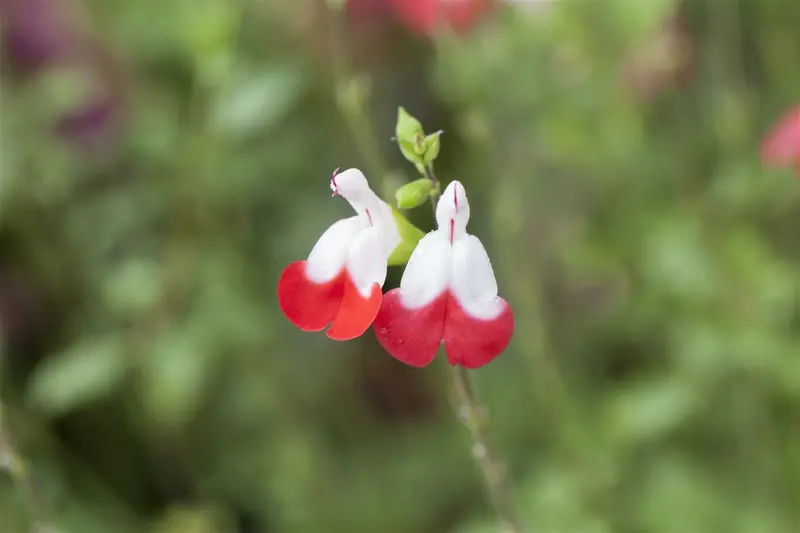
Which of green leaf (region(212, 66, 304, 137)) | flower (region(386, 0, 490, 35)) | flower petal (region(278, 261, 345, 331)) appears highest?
flower (region(386, 0, 490, 35))

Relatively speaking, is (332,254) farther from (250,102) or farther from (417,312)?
(250,102)

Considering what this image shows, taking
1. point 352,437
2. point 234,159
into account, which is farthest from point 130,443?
point 234,159

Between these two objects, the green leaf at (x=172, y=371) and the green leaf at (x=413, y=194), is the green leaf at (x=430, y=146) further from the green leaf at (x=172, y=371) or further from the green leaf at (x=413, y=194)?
the green leaf at (x=172, y=371)

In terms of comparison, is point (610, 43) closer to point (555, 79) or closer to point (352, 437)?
point (555, 79)

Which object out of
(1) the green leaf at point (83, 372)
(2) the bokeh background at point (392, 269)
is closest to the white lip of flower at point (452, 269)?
(2) the bokeh background at point (392, 269)

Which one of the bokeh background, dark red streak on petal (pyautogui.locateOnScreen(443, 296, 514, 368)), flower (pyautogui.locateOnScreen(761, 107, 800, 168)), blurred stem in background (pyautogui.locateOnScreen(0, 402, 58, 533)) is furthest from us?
the bokeh background

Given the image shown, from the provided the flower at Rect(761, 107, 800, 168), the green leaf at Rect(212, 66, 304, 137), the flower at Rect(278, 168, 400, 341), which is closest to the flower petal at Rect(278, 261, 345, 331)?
the flower at Rect(278, 168, 400, 341)

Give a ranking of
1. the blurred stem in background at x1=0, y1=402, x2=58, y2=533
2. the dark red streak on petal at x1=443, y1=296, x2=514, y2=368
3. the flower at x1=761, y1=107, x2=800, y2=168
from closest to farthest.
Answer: the dark red streak on petal at x1=443, y1=296, x2=514, y2=368
the blurred stem in background at x1=0, y1=402, x2=58, y2=533
the flower at x1=761, y1=107, x2=800, y2=168

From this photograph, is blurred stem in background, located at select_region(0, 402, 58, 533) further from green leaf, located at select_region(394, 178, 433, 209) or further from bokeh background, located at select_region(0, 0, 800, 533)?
green leaf, located at select_region(394, 178, 433, 209)
